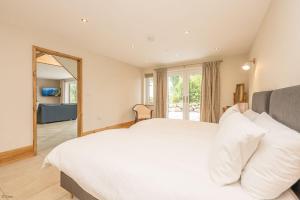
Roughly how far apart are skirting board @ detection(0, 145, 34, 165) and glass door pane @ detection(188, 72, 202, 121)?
178 inches

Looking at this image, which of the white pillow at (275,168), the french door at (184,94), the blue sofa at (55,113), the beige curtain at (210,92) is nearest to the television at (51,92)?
the blue sofa at (55,113)

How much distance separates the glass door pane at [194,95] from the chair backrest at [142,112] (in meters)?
1.47

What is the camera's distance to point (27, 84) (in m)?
2.98

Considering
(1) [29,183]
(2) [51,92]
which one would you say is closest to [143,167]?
(1) [29,183]

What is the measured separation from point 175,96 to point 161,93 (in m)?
0.53

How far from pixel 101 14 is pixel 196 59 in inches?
134

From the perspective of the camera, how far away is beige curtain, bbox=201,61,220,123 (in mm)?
4910

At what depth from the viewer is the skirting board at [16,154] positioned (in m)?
2.66

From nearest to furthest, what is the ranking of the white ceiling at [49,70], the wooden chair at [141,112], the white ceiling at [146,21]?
the white ceiling at [146,21]
the wooden chair at [141,112]
the white ceiling at [49,70]

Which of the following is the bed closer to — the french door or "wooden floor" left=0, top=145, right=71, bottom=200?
"wooden floor" left=0, top=145, right=71, bottom=200

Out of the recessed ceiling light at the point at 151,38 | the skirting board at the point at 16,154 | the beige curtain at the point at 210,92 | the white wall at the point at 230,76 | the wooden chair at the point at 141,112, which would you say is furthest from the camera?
the wooden chair at the point at 141,112

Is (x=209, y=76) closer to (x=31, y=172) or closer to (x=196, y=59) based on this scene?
(x=196, y=59)

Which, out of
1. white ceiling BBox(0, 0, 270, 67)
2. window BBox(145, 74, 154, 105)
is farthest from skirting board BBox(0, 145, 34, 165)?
window BBox(145, 74, 154, 105)

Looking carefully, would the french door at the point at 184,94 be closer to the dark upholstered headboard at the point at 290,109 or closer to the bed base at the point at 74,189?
the dark upholstered headboard at the point at 290,109
